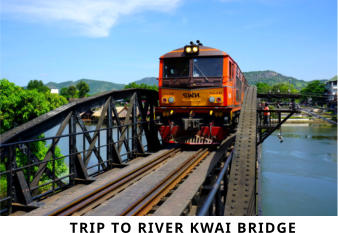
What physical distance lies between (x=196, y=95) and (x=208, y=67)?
1.24m

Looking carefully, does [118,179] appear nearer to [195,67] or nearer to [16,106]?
[195,67]

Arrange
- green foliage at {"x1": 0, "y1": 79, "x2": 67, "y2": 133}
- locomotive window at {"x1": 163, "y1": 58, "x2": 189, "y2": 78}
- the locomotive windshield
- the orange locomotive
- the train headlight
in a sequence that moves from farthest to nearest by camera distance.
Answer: green foliage at {"x1": 0, "y1": 79, "x2": 67, "y2": 133} < locomotive window at {"x1": 163, "y1": 58, "x2": 189, "y2": 78} < the train headlight < the locomotive windshield < the orange locomotive

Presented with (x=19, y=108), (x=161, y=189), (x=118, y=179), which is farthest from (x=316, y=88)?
(x=161, y=189)

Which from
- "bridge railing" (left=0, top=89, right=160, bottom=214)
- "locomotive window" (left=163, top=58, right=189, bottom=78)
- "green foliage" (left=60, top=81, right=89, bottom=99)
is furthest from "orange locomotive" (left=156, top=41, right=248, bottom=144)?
"green foliage" (left=60, top=81, right=89, bottom=99)

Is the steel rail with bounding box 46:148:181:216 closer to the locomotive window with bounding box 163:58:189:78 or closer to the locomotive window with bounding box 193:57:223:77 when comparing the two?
the locomotive window with bounding box 163:58:189:78

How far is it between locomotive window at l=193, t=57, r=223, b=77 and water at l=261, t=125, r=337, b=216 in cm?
1122

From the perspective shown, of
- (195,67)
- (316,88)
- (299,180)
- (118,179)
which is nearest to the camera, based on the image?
(118,179)

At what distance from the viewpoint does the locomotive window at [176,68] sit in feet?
43.4

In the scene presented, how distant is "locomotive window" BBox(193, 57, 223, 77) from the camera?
12.7 metres

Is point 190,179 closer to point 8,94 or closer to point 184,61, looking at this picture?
point 184,61

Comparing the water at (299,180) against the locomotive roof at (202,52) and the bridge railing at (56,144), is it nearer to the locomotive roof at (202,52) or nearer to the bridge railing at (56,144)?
the locomotive roof at (202,52)

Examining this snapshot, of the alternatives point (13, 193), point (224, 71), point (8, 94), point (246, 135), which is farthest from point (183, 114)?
point (8, 94)

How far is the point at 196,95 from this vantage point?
12969 mm

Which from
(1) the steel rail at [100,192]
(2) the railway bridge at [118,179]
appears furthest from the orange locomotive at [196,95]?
(1) the steel rail at [100,192]
